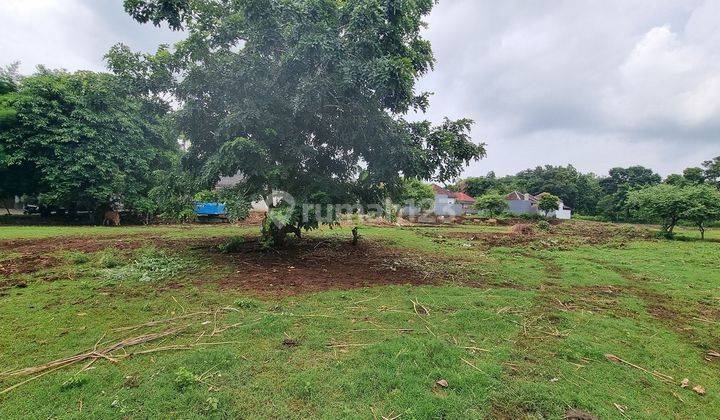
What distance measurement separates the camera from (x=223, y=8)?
768cm

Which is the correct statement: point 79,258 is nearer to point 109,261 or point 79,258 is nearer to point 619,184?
point 109,261

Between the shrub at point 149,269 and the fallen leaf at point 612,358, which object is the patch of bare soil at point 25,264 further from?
the fallen leaf at point 612,358

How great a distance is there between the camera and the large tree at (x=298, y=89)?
6.29 m

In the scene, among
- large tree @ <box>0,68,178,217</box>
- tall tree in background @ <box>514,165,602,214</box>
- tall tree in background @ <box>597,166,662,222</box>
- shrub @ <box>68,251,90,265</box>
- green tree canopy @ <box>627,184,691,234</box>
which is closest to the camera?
shrub @ <box>68,251,90,265</box>

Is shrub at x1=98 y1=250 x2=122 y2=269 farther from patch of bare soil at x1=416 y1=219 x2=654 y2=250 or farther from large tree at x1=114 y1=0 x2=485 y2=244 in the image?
patch of bare soil at x1=416 y1=219 x2=654 y2=250

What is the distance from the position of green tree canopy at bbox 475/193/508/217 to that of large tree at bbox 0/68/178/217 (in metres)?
29.8

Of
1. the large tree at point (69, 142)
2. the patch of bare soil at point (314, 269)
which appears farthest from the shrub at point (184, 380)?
the large tree at point (69, 142)

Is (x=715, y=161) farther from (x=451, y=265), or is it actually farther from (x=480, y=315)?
(x=480, y=315)

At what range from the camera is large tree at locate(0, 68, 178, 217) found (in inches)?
634

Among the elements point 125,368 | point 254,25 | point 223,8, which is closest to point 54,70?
point 223,8

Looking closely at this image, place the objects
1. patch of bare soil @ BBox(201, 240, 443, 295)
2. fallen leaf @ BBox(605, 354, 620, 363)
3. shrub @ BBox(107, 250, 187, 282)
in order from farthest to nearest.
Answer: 1. shrub @ BBox(107, 250, 187, 282)
2. patch of bare soil @ BBox(201, 240, 443, 295)
3. fallen leaf @ BBox(605, 354, 620, 363)

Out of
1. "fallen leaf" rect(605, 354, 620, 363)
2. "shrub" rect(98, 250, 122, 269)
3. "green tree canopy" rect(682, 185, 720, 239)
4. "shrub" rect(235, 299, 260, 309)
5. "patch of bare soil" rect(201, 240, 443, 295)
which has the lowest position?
"fallen leaf" rect(605, 354, 620, 363)

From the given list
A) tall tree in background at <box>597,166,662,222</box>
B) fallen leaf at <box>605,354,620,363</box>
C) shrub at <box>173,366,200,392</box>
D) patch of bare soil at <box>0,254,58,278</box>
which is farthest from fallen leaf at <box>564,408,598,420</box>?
tall tree in background at <box>597,166,662,222</box>

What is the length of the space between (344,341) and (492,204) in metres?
34.2
